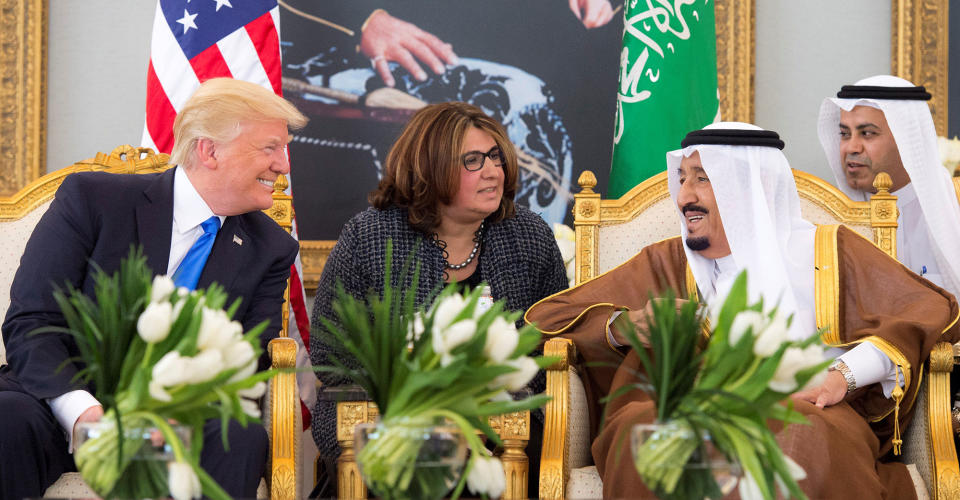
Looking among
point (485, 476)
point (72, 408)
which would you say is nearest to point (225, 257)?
point (72, 408)

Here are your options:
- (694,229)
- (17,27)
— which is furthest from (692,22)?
(17,27)

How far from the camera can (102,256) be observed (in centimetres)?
295

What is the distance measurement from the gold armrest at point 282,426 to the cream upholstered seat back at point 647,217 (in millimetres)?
1196

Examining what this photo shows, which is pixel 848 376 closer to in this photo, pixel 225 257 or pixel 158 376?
pixel 225 257

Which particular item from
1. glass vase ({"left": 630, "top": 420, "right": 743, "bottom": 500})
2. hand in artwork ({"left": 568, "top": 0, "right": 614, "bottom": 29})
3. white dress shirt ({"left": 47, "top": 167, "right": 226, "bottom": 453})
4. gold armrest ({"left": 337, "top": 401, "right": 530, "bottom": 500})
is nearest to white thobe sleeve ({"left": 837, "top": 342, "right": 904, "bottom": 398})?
gold armrest ({"left": 337, "top": 401, "right": 530, "bottom": 500})

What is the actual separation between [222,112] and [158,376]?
1.59 meters

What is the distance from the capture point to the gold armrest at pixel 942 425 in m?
2.89

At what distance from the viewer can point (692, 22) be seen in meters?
4.22

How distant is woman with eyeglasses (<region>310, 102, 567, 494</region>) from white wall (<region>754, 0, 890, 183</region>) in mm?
1586

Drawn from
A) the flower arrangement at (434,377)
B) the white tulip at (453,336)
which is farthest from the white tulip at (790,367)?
the white tulip at (453,336)

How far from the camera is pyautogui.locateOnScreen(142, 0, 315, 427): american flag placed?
3.93 meters

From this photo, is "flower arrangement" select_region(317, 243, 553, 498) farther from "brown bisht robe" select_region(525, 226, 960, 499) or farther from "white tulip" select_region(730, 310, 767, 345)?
"brown bisht robe" select_region(525, 226, 960, 499)

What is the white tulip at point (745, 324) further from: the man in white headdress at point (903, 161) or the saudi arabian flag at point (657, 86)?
the saudi arabian flag at point (657, 86)

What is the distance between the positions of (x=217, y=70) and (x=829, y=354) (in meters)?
2.30
